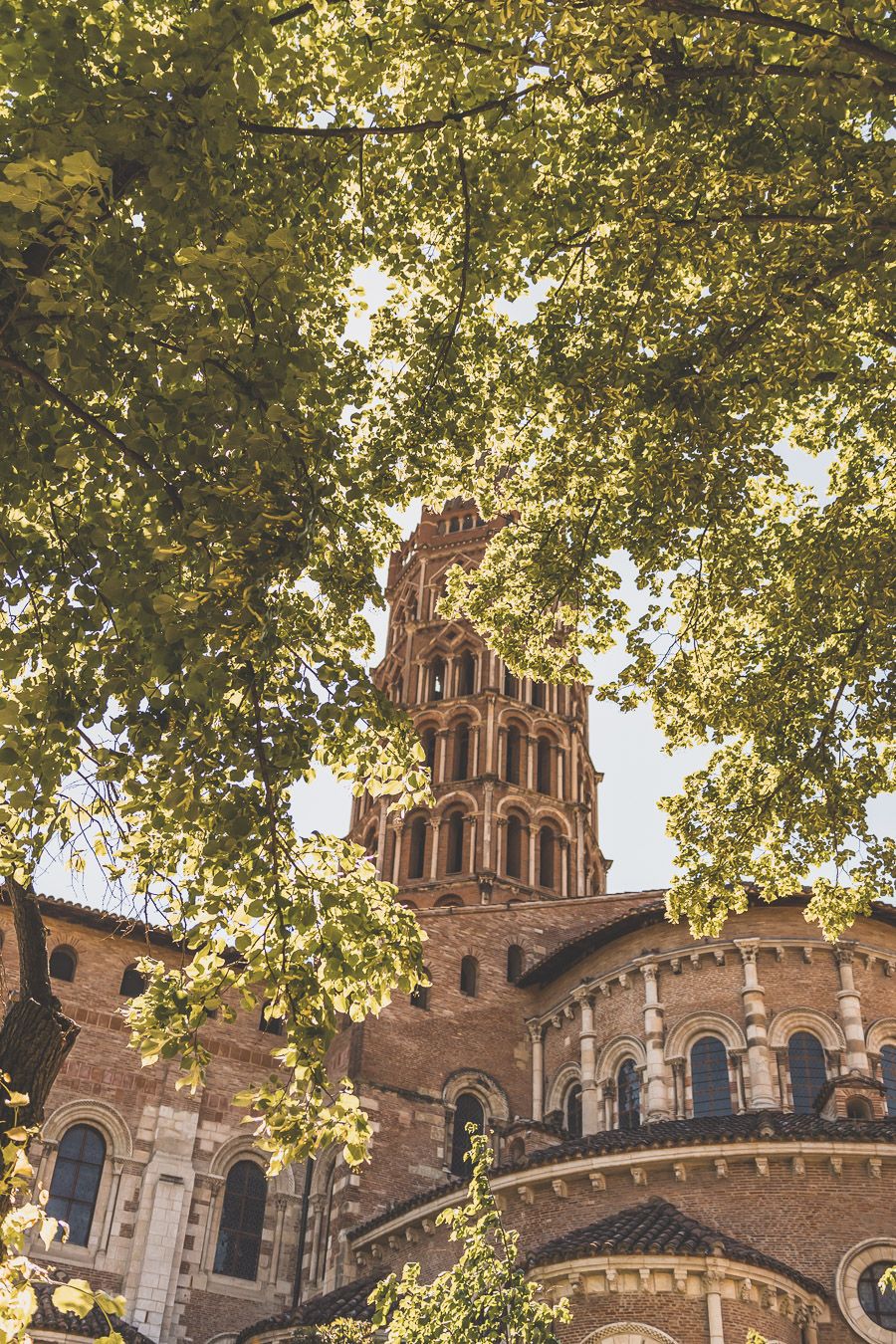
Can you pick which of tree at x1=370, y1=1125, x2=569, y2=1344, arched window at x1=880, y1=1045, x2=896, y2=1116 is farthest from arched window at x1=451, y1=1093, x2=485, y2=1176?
tree at x1=370, y1=1125, x2=569, y2=1344

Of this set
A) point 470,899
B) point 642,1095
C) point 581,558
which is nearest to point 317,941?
point 581,558

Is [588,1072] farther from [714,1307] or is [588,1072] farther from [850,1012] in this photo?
[714,1307]

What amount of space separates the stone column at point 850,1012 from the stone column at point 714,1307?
674 centimetres

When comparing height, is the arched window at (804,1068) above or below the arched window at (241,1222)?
above

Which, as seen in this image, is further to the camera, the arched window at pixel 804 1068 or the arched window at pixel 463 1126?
the arched window at pixel 463 1126

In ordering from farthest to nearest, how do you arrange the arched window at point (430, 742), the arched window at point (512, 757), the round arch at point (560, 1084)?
the arched window at point (430, 742), the arched window at point (512, 757), the round arch at point (560, 1084)

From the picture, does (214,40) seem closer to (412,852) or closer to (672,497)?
(672,497)

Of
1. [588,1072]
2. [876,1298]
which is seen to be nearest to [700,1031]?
[588,1072]

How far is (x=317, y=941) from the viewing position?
7.94 m

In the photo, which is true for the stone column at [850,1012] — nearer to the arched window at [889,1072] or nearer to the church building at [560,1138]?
the church building at [560,1138]

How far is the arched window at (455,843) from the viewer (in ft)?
128

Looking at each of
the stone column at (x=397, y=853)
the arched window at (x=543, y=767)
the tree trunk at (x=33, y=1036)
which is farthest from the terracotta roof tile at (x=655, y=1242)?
the arched window at (x=543, y=767)

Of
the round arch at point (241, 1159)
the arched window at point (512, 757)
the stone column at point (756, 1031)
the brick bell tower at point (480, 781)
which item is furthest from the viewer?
the arched window at point (512, 757)

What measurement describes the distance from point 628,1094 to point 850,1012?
4.87 meters
